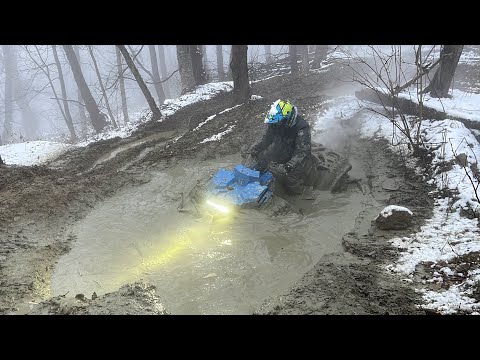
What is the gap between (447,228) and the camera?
5.09m

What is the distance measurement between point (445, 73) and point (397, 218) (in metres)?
7.24

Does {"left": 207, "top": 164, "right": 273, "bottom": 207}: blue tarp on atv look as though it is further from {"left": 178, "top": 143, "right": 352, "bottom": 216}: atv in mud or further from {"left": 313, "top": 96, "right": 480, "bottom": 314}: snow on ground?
{"left": 313, "top": 96, "right": 480, "bottom": 314}: snow on ground

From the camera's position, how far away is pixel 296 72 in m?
19.4

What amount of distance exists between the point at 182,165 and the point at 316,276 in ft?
18.1

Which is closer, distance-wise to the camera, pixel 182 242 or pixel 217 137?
pixel 182 242

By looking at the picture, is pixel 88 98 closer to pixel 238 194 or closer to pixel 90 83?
pixel 238 194

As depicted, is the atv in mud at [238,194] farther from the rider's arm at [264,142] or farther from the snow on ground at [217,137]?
the snow on ground at [217,137]

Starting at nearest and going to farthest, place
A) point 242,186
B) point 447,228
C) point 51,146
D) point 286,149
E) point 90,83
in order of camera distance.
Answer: point 447,228 → point 242,186 → point 286,149 → point 51,146 → point 90,83

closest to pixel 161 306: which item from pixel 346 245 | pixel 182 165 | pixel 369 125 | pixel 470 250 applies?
pixel 346 245

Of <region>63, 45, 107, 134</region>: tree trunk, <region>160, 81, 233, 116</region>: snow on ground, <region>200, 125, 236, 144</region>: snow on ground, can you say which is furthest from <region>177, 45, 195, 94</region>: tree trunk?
<region>200, 125, 236, 144</region>: snow on ground

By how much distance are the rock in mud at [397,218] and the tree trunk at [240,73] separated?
928 centimetres

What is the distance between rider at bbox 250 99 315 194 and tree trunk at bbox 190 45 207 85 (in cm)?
1002

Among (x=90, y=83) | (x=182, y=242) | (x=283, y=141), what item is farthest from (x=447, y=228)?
(x=90, y=83)
